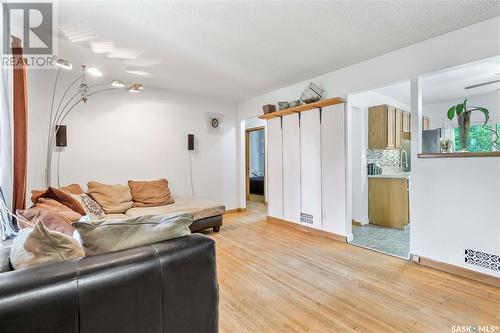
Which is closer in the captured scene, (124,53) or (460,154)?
(460,154)

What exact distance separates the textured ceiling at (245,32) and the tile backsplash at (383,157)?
2.00 metres

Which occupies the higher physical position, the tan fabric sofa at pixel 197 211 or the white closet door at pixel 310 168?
the white closet door at pixel 310 168

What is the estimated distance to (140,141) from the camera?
4453mm

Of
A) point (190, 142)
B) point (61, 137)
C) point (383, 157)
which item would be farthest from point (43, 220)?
point (383, 157)

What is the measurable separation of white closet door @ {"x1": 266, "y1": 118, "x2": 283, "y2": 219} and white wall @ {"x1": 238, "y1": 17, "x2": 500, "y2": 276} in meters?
1.91

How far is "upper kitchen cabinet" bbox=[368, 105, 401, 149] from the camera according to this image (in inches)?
170

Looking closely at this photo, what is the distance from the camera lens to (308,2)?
6.82 ft

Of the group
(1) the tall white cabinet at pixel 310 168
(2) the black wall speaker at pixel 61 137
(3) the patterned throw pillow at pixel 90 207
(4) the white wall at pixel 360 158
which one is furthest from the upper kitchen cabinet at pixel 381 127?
(2) the black wall speaker at pixel 61 137

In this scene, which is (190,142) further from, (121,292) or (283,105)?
(121,292)

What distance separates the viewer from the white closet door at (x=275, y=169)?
464 cm

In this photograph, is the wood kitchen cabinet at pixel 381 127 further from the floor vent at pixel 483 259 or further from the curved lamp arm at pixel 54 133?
the curved lamp arm at pixel 54 133

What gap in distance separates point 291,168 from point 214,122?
2.05m

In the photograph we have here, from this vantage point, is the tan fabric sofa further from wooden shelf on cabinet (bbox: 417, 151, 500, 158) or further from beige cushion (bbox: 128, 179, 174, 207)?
wooden shelf on cabinet (bbox: 417, 151, 500, 158)

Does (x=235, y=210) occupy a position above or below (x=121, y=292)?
below
